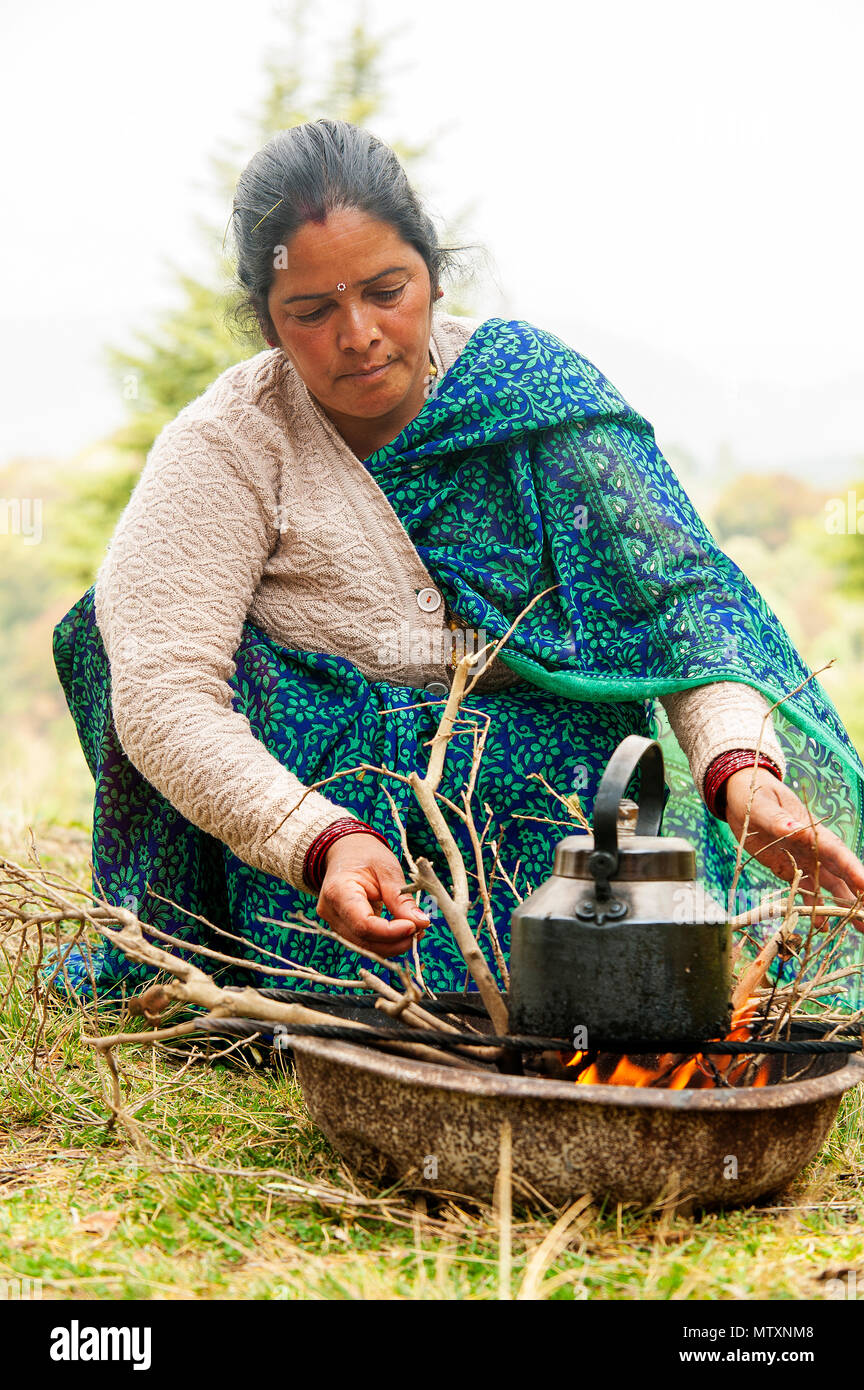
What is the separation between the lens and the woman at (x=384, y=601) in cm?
250

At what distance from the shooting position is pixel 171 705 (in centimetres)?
245

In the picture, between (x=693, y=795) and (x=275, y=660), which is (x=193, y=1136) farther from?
(x=693, y=795)

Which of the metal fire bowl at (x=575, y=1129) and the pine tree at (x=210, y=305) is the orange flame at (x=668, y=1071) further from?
the pine tree at (x=210, y=305)

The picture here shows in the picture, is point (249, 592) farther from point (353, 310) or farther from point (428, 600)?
point (353, 310)

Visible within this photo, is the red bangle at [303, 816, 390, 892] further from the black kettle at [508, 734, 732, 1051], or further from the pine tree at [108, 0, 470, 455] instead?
the pine tree at [108, 0, 470, 455]

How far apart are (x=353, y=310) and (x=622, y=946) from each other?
1388 millimetres

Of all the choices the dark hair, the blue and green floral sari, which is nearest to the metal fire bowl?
the blue and green floral sari

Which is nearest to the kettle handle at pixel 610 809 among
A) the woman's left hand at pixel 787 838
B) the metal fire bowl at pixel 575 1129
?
the metal fire bowl at pixel 575 1129

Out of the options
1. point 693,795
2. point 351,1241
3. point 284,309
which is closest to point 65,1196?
point 351,1241

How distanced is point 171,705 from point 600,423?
1.15m

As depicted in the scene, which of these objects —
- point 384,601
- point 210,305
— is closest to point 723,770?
point 384,601

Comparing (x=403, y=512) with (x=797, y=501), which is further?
(x=797, y=501)

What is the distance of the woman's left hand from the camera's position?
2154mm

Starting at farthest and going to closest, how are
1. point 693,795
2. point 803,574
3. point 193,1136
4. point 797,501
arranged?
point 797,501, point 803,574, point 693,795, point 193,1136
